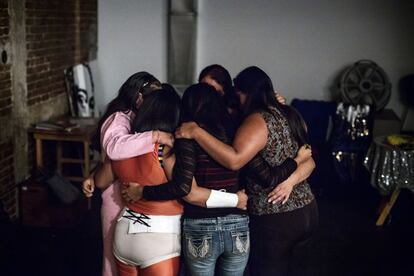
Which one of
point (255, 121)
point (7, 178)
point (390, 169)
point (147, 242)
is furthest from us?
point (390, 169)

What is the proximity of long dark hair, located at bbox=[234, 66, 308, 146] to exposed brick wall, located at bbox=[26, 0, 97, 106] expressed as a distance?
284 centimetres

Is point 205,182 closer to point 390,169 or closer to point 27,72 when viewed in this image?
point 390,169

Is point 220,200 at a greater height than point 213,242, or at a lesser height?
greater

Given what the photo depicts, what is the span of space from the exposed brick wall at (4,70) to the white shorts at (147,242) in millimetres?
2466

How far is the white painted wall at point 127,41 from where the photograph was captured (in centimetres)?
691

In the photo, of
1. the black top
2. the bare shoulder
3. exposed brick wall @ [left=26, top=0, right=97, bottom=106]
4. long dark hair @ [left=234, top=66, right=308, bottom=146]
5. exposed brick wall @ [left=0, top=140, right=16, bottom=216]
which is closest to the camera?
the black top

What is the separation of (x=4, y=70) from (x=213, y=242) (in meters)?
2.76

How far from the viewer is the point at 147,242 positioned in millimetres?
2418

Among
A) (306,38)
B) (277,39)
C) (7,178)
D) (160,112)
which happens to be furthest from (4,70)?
(306,38)

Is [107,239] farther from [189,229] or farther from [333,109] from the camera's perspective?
[333,109]

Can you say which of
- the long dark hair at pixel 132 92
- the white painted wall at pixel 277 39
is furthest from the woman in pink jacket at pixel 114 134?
the white painted wall at pixel 277 39

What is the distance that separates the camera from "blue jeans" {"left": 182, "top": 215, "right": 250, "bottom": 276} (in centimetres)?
247

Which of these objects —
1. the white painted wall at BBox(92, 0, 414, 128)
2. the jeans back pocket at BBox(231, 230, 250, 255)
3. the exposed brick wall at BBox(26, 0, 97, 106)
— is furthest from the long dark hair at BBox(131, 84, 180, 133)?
the white painted wall at BBox(92, 0, 414, 128)

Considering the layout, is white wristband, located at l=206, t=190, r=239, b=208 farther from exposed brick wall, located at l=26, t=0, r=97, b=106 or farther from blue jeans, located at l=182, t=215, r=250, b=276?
exposed brick wall, located at l=26, t=0, r=97, b=106
